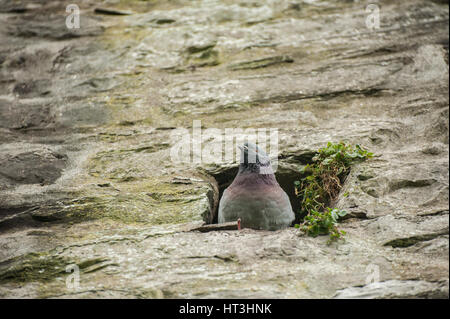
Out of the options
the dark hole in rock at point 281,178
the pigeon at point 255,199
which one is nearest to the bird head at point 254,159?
the pigeon at point 255,199

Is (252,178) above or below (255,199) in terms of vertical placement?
above

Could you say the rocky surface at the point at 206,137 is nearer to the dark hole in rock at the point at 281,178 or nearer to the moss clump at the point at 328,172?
the dark hole in rock at the point at 281,178

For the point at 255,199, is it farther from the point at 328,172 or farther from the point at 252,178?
→ the point at 328,172

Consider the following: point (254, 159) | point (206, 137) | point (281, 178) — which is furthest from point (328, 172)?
point (206, 137)

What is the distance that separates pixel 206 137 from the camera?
191 inches

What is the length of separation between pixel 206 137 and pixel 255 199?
1.21 metres

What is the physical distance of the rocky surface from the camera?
129 inches

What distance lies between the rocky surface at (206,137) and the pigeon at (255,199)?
169 mm

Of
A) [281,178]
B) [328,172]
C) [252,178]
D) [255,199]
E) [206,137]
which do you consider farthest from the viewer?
[206,137]

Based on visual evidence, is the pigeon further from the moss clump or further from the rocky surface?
the moss clump
